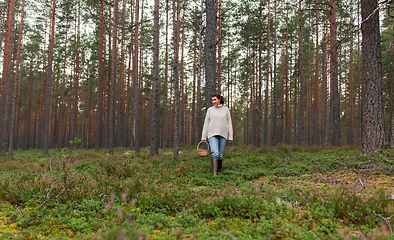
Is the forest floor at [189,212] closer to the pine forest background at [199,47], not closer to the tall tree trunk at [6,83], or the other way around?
the pine forest background at [199,47]

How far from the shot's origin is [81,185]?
172 inches

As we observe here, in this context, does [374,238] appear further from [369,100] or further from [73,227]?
[369,100]

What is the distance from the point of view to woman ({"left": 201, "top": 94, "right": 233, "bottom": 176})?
6.38m

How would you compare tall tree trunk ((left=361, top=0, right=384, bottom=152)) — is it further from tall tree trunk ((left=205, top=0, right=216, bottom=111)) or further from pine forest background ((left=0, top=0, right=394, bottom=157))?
tall tree trunk ((left=205, top=0, right=216, bottom=111))

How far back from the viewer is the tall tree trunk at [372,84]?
723cm

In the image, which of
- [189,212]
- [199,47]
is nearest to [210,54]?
[189,212]

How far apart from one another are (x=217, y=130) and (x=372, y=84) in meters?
5.65

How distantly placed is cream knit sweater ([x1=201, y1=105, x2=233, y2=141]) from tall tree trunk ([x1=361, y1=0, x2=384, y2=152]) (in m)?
4.83

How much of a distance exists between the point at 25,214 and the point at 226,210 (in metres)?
3.01

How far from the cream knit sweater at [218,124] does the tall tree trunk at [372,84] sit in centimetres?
483

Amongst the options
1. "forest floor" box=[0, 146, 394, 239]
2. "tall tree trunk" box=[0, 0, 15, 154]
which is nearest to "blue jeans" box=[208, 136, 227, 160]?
"forest floor" box=[0, 146, 394, 239]

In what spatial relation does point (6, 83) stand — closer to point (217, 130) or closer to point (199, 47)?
point (199, 47)

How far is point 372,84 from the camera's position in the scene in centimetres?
742

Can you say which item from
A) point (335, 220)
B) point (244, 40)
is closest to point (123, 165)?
point (335, 220)
